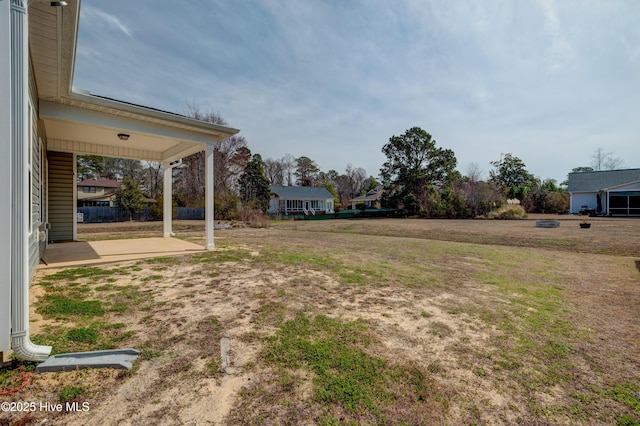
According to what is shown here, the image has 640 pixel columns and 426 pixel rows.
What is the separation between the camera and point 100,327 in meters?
2.74

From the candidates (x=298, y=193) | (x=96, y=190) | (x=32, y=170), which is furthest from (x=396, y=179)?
(x=96, y=190)

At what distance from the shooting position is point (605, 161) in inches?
1693

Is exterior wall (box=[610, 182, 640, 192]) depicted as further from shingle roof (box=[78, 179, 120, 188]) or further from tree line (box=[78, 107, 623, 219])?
shingle roof (box=[78, 179, 120, 188])

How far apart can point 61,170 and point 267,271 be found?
7630 mm

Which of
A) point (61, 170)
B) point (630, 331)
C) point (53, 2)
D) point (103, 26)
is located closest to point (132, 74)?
point (103, 26)

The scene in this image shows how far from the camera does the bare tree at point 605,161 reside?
4219cm

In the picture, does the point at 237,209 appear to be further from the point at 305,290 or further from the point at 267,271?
the point at 305,290

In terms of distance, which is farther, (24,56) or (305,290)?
(305,290)

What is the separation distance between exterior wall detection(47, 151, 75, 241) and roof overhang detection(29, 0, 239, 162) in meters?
0.44

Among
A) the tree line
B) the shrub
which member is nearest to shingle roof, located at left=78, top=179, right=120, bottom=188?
the tree line

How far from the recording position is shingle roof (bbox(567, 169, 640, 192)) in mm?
25484

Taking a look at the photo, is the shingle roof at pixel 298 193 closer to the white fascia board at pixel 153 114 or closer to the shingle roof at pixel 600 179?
the shingle roof at pixel 600 179

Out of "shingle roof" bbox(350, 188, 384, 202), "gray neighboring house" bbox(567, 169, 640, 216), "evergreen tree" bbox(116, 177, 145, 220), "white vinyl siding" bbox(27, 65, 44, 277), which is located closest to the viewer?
"white vinyl siding" bbox(27, 65, 44, 277)

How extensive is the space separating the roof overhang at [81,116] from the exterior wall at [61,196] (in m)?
0.44
